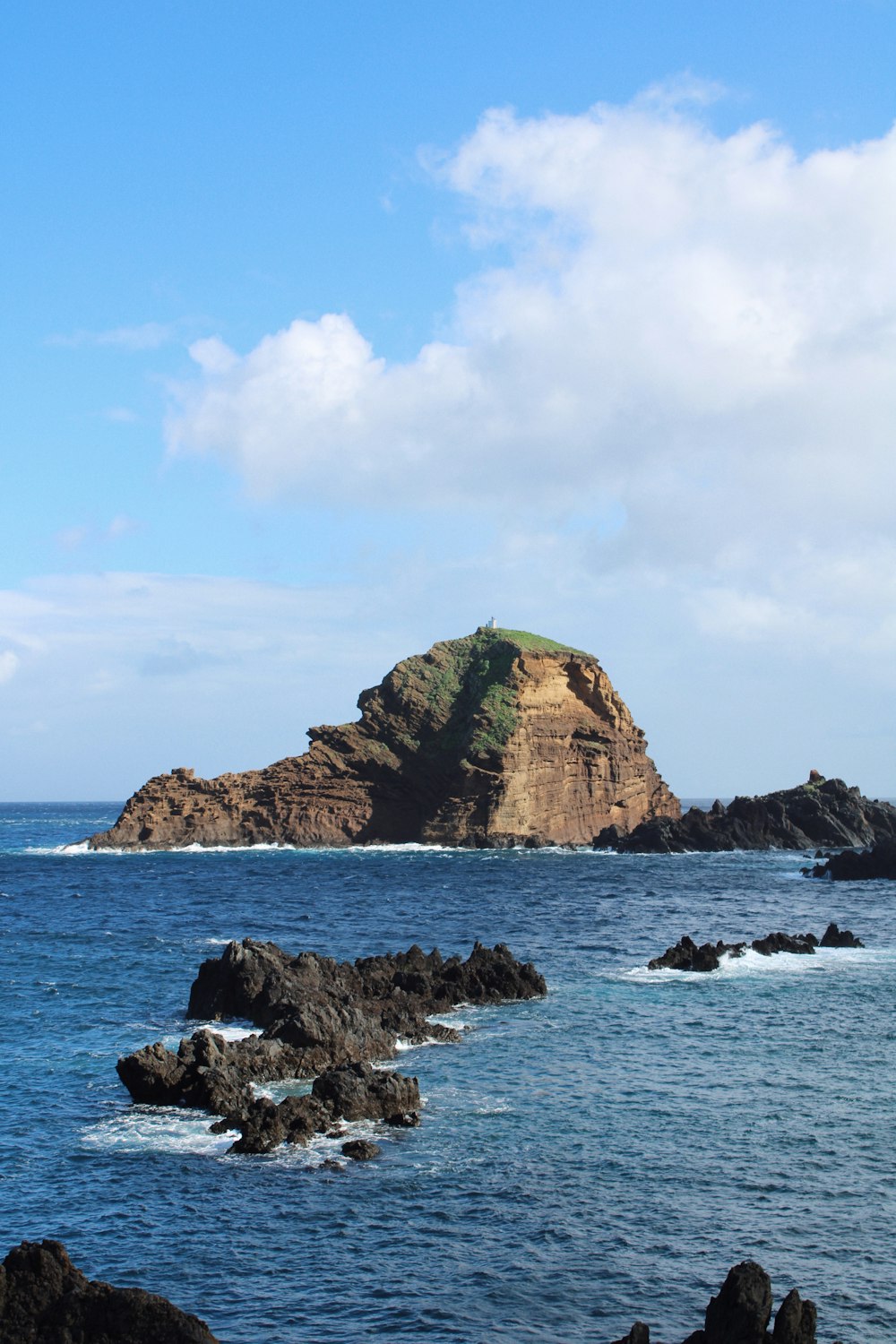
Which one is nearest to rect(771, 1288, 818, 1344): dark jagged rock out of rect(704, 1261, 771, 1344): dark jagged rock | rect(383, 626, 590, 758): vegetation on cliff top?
rect(704, 1261, 771, 1344): dark jagged rock

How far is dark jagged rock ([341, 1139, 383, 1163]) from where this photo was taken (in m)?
22.4

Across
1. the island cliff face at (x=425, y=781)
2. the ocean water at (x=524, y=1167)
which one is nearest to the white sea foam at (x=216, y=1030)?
the ocean water at (x=524, y=1167)

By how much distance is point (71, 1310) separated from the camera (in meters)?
14.8

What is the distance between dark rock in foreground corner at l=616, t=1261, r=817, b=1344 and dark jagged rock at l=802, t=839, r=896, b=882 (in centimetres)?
7282

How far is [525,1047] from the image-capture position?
31.5m

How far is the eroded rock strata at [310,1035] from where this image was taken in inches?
982

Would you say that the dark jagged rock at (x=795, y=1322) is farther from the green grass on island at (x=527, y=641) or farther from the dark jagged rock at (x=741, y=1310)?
the green grass on island at (x=527, y=641)

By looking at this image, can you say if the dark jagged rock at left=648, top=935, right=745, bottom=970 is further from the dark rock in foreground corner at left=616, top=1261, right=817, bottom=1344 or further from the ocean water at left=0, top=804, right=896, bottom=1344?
the dark rock in foreground corner at left=616, top=1261, right=817, bottom=1344

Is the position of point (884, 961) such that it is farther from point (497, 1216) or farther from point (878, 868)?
point (878, 868)

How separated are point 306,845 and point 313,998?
79555 mm

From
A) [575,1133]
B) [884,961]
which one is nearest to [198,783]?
[884,961]

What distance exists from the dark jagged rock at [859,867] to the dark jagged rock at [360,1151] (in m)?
67.1

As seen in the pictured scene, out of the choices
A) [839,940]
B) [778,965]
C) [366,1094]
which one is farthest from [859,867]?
[366,1094]

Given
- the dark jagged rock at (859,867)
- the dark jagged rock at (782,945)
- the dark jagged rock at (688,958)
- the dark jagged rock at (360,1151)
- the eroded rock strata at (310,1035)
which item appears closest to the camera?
the dark jagged rock at (360,1151)
